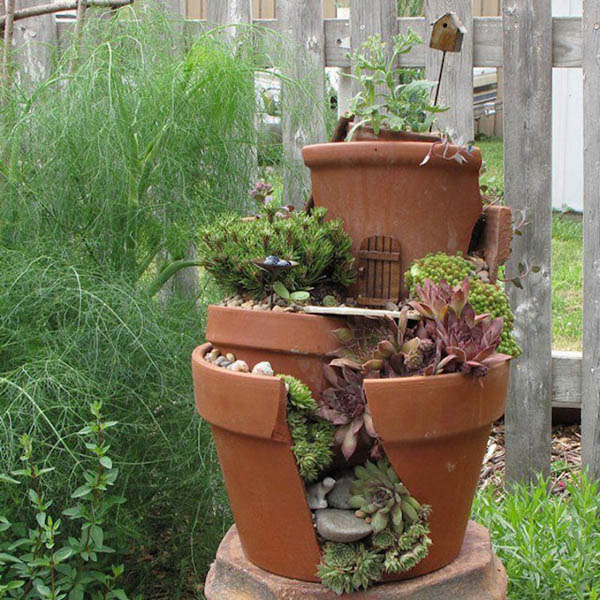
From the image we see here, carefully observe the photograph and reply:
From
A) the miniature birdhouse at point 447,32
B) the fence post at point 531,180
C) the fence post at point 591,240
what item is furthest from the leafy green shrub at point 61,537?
the fence post at point 591,240

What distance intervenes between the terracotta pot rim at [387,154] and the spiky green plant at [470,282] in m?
0.20

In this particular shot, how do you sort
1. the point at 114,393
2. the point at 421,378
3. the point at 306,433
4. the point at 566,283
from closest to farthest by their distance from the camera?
the point at 421,378 → the point at 306,433 → the point at 114,393 → the point at 566,283

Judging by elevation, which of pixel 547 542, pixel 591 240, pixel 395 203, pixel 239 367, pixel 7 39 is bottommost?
pixel 547 542

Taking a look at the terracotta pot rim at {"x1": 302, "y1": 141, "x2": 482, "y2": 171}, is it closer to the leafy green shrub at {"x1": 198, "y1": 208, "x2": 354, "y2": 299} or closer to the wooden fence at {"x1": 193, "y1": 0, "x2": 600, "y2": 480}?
the leafy green shrub at {"x1": 198, "y1": 208, "x2": 354, "y2": 299}

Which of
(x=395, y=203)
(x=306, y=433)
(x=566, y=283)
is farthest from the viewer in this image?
(x=566, y=283)

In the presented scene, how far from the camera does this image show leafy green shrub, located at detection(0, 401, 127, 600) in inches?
72.8

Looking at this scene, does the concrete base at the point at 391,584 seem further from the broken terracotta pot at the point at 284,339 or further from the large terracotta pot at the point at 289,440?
the broken terracotta pot at the point at 284,339

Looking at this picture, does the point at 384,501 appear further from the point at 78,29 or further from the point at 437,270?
the point at 78,29

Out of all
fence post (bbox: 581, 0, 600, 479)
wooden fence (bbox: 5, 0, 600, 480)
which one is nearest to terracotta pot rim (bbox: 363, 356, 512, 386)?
wooden fence (bbox: 5, 0, 600, 480)

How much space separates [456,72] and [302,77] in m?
0.48

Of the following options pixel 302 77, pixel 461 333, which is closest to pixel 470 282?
pixel 461 333

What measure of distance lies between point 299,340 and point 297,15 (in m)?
1.41

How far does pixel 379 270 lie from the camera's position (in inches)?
70.6

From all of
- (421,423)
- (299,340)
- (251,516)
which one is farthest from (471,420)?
(251,516)
